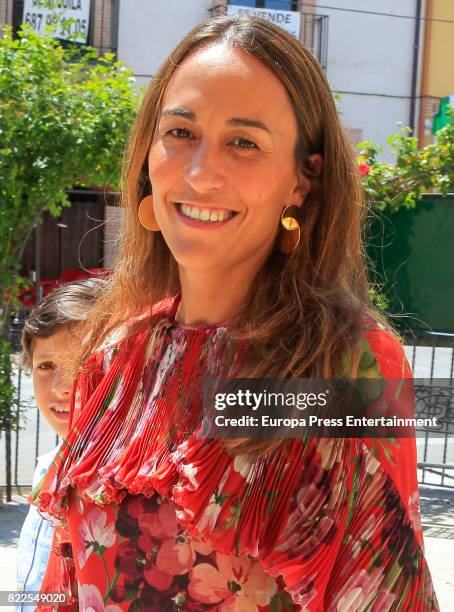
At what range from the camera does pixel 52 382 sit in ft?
8.21

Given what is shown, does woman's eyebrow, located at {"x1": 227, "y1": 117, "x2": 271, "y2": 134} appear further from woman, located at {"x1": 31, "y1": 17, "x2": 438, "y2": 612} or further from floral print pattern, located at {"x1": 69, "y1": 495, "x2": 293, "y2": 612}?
floral print pattern, located at {"x1": 69, "y1": 495, "x2": 293, "y2": 612}

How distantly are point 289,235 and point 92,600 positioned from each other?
66 cm

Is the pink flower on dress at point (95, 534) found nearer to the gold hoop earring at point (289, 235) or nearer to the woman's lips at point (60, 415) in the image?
the gold hoop earring at point (289, 235)

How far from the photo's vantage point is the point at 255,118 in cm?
129

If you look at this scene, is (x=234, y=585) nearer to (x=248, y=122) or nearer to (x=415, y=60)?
(x=248, y=122)

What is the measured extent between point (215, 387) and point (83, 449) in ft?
0.98

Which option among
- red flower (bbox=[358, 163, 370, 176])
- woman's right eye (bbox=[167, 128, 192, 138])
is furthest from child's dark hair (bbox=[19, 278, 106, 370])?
woman's right eye (bbox=[167, 128, 192, 138])

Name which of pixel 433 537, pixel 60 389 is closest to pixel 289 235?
pixel 60 389

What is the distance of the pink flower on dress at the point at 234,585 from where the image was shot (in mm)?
1212

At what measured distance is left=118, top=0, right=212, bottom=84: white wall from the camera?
16891mm

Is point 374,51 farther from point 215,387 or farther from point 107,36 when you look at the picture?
point 215,387

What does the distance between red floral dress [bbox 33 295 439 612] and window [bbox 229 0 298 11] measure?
1695cm

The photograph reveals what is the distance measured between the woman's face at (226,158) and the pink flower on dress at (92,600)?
1.77 ft

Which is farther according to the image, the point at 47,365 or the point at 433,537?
the point at 433,537
